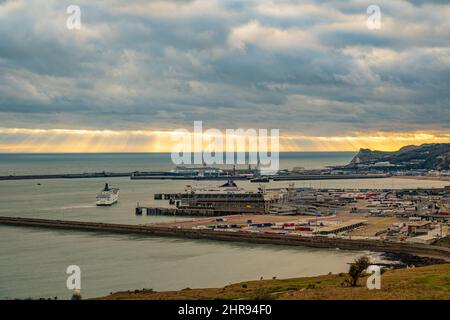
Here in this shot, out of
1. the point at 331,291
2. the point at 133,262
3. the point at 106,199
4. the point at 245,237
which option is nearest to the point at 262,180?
the point at 106,199

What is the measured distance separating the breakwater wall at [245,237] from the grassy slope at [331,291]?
1418 cm

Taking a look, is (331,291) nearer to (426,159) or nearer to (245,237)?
(245,237)

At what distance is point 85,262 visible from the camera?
39250 millimetres

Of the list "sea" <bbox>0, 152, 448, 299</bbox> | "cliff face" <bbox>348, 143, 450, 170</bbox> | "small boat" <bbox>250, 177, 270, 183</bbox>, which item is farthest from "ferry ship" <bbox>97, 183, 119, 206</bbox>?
"cliff face" <bbox>348, 143, 450, 170</bbox>

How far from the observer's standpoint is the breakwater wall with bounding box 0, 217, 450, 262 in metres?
44.3

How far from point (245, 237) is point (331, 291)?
30193 millimetres

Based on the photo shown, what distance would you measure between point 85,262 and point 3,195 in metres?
64.5

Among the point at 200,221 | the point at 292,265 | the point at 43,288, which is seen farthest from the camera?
the point at 200,221

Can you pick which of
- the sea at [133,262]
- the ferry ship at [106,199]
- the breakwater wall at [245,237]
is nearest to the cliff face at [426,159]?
the ferry ship at [106,199]

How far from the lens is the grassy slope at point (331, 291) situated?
19.1m
